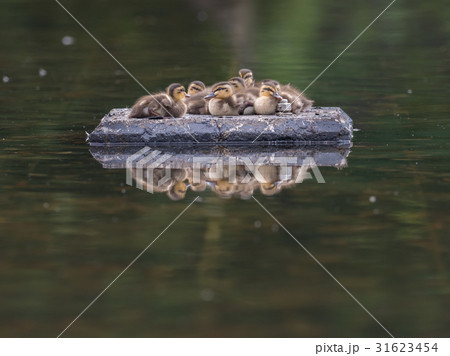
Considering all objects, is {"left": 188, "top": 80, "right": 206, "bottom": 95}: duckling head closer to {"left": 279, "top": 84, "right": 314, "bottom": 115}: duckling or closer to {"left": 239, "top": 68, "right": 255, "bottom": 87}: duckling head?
{"left": 239, "top": 68, "right": 255, "bottom": 87}: duckling head

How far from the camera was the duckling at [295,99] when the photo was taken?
1004 cm

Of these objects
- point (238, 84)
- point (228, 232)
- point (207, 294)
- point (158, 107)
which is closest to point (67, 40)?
point (238, 84)

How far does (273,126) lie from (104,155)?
1.39 metres

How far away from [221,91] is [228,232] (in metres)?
3.50

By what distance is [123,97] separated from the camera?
12023 millimetres

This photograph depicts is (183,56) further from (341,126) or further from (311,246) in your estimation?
(311,246)

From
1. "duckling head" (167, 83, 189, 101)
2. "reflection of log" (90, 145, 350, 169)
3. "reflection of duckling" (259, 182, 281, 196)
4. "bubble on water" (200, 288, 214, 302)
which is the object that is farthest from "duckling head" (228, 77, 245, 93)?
"bubble on water" (200, 288, 214, 302)

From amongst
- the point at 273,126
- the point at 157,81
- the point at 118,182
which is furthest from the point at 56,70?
the point at 118,182

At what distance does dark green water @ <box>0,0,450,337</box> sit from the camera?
201 inches

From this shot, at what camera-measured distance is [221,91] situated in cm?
981

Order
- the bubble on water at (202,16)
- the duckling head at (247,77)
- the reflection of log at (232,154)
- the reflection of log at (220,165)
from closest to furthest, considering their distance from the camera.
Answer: the reflection of log at (220,165), the reflection of log at (232,154), the duckling head at (247,77), the bubble on water at (202,16)

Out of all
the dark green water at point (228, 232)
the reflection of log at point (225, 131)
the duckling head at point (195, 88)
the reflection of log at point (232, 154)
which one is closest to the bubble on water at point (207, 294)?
the dark green water at point (228, 232)

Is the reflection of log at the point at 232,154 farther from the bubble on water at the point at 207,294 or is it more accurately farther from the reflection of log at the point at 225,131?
the bubble on water at the point at 207,294

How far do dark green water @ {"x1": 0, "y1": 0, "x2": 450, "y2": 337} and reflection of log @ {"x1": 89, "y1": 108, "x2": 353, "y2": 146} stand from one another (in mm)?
229
